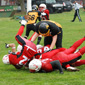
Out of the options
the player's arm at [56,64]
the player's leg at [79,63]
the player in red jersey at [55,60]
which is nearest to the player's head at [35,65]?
the player in red jersey at [55,60]

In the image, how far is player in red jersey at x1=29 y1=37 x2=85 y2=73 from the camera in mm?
8000

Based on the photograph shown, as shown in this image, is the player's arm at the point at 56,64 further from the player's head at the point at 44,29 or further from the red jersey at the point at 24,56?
the player's head at the point at 44,29

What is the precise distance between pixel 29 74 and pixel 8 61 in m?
0.89

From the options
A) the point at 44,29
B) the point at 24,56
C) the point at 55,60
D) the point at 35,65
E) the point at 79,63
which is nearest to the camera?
the point at 35,65

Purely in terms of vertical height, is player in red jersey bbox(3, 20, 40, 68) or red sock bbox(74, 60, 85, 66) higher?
player in red jersey bbox(3, 20, 40, 68)

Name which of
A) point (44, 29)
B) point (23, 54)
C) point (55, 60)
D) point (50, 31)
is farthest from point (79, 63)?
point (23, 54)

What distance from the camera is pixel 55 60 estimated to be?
26.6 feet

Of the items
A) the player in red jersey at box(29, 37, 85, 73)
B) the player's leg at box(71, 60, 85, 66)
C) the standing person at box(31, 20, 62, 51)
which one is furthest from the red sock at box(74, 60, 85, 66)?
the standing person at box(31, 20, 62, 51)

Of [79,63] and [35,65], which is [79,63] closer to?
[79,63]

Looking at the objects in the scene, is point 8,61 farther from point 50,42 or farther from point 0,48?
point 0,48

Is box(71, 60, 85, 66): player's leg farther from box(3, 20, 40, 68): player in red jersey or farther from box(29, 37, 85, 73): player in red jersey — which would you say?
box(3, 20, 40, 68): player in red jersey

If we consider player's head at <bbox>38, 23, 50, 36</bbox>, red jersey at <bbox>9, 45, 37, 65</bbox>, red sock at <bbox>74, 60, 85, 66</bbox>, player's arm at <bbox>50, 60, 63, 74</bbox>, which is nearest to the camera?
player's arm at <bbox>50, 60, 63, 74</bbox>

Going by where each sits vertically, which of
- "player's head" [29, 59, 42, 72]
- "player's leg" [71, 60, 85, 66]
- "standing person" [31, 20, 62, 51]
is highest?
"standing person" [31, 20, 62, 51]

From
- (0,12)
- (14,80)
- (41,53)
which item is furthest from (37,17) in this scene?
(0,12)
